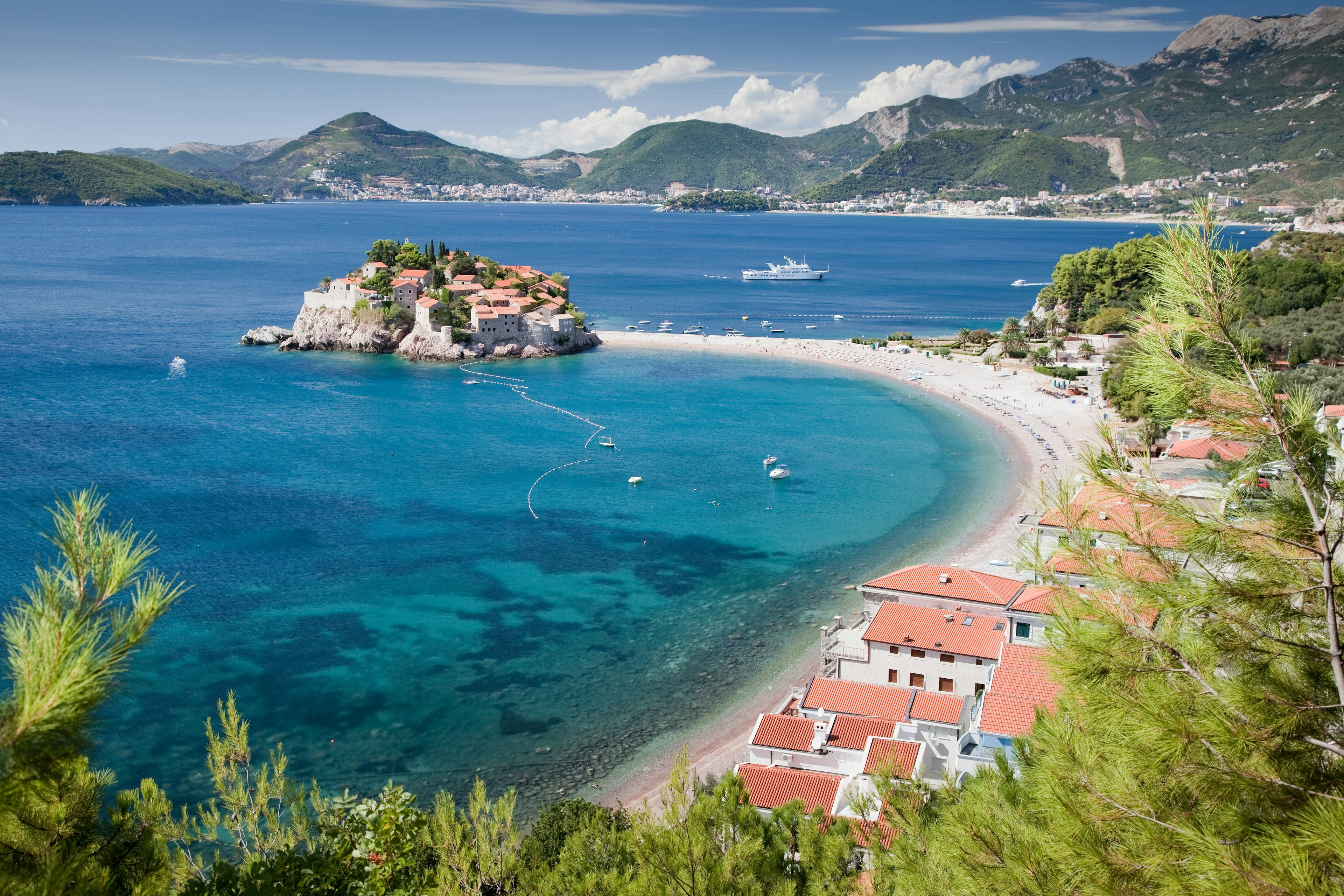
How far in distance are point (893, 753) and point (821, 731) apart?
2051 mm

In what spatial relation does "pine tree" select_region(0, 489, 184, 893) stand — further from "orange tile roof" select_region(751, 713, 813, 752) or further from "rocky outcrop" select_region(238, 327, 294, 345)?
"rocky outcrop" select_region(238, 327, 294, 345)

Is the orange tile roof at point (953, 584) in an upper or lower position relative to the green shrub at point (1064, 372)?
lower

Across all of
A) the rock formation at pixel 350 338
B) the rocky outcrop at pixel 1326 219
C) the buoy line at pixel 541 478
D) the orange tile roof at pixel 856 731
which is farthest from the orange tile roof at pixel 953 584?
the rocky outcrop at pixel 1326 219

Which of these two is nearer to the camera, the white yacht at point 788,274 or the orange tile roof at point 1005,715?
the orange tile roof at point 1005,715

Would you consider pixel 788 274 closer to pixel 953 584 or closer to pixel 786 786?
pixel 953 584

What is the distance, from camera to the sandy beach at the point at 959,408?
18.1 m

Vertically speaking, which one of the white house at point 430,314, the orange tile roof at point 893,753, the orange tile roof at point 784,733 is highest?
the white house at point 430,314

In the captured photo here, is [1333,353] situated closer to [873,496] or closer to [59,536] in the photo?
[873,496]

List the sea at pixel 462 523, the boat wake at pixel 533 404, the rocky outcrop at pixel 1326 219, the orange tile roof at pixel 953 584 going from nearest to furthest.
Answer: the sea at pixel 462 523, the orange tile roof at pixel 953 584, the boat wake at pixel 533 404, the rocky outcrop at pixel 1326 219

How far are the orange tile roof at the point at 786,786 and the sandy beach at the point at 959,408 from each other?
5.76 ft

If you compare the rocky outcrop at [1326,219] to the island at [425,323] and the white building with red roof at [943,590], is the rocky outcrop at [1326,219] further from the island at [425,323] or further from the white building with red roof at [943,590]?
the white building with red roof at [943,590]

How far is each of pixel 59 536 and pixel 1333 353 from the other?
164ft

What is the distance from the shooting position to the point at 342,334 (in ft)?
211

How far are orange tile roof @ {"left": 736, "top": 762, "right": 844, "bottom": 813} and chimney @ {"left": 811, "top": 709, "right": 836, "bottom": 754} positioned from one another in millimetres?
801
